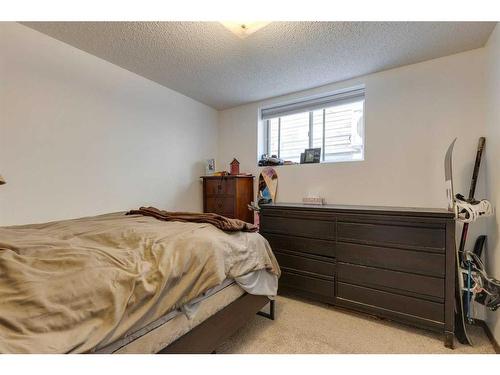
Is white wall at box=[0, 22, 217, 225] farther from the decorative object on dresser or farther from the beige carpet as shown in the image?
the beige carpet

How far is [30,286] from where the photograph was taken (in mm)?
771

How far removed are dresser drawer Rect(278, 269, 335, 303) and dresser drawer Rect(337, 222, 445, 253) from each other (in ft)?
1.44

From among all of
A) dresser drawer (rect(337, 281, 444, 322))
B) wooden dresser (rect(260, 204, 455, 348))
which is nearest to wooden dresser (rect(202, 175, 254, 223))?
wooden dresser (rect(260, 204, 455, 348))

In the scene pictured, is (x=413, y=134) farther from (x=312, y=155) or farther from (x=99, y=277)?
(x=99, y=277)

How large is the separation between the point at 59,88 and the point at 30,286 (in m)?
1.88

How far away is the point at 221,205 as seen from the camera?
3115 millimetres

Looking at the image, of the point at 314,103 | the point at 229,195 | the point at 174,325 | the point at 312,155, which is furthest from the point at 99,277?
the point at 314,103

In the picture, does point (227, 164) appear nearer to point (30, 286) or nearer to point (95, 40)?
point (95, 40)

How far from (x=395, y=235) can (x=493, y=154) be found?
90 centimetres

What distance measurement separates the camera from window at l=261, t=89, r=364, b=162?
2660 millimetres

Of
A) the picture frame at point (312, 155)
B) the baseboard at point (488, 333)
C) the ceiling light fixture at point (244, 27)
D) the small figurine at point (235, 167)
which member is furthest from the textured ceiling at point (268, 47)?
the baseboard at point (488, 333)

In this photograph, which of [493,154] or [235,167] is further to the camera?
[235,167]

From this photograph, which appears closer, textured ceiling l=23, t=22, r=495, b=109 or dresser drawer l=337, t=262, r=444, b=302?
dresser drawer l=337, t=262, r=444, b=302

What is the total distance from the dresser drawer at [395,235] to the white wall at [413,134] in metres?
0.63
